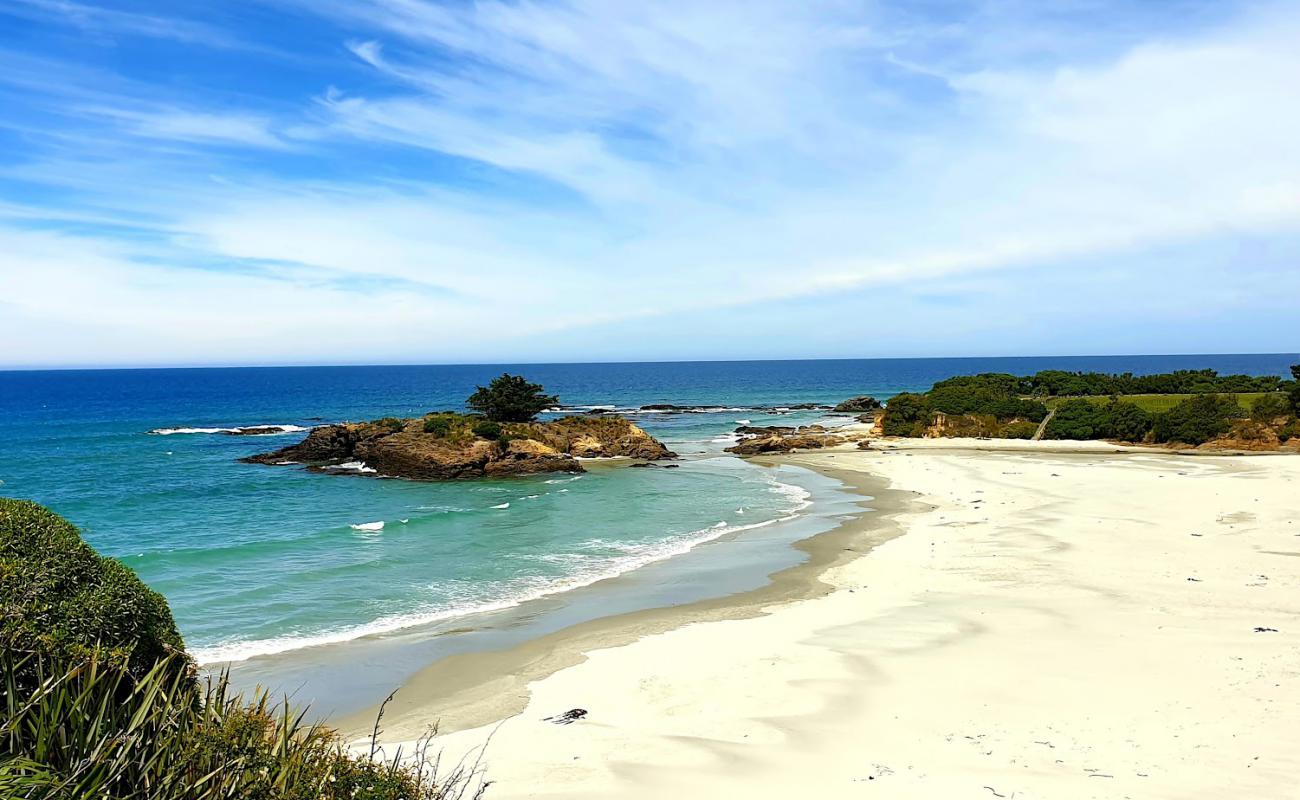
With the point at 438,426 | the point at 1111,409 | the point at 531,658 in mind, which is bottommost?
the point at 531,658

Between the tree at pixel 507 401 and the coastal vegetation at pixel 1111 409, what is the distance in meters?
28.1

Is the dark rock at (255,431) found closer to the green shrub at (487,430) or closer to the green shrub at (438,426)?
the green shrub at (438,426)

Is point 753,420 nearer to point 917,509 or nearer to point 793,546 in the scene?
point 917,509

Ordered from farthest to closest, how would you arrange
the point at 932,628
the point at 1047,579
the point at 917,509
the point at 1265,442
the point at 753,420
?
1. the point at 753,420
2. the point at 1265,442
3. the point at 917,509
4. the point at 1047,579
5. the point at 932,628

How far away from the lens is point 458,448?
46.9 metres

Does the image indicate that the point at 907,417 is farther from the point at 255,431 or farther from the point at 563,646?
the point at 255,431

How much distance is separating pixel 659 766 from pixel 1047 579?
1349 cm

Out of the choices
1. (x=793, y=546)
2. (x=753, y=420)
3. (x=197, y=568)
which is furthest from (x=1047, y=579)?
(x=753, y=420)

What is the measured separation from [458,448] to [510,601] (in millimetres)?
28226

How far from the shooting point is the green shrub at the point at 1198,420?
4716 centimetres

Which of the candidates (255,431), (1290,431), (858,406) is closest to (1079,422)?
(1290,431)

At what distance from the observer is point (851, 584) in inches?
796

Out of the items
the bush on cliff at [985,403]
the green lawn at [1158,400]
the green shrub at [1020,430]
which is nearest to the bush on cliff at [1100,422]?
the green shrub at [1020,430]

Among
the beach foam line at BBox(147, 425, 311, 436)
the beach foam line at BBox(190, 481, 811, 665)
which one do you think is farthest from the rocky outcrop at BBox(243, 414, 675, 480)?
the beach foam line at BBox(190, 481, 811, 665)
